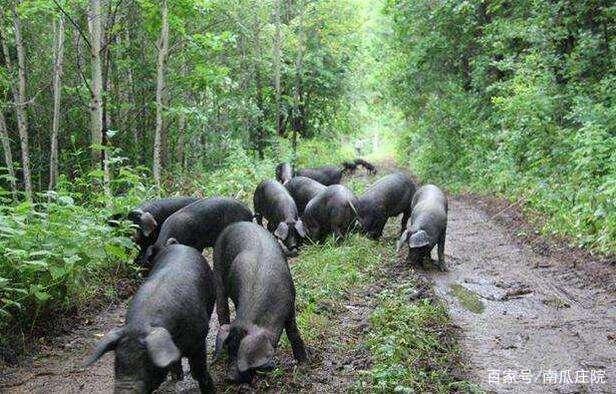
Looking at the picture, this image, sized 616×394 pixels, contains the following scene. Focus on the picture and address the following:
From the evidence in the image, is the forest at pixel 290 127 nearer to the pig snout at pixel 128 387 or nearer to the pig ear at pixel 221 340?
the pig ear at pixel 221 340

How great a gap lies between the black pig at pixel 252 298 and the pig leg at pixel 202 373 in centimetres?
27

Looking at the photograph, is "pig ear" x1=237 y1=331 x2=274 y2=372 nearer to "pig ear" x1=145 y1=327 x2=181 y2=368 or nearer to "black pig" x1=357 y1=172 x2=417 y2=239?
"pig ear" x1=145 y1=327 x2=181 y2=368

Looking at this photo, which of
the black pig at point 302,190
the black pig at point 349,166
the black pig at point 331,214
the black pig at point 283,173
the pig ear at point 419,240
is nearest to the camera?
the pig ear at point 419,240

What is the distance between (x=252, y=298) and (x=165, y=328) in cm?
75

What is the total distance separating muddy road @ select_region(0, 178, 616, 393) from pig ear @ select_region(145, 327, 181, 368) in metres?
1.04

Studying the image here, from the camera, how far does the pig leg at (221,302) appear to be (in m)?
5.37

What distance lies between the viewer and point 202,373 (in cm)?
430

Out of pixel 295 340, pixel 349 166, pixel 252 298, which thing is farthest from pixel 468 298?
pixel 349 166

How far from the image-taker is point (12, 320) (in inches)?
204

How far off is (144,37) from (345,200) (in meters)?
6.85

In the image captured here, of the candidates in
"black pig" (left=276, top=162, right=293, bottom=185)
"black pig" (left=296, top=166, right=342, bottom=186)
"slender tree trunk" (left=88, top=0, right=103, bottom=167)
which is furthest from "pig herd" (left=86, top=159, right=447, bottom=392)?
"black pig" (left=296, top=166, right=342, bottom=186)

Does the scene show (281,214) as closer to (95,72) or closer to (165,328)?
(95,72)

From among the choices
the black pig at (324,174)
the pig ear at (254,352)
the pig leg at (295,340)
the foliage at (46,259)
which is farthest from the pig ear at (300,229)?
the black pig at (324,174)

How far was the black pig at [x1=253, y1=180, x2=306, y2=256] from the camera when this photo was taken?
8.32 m
